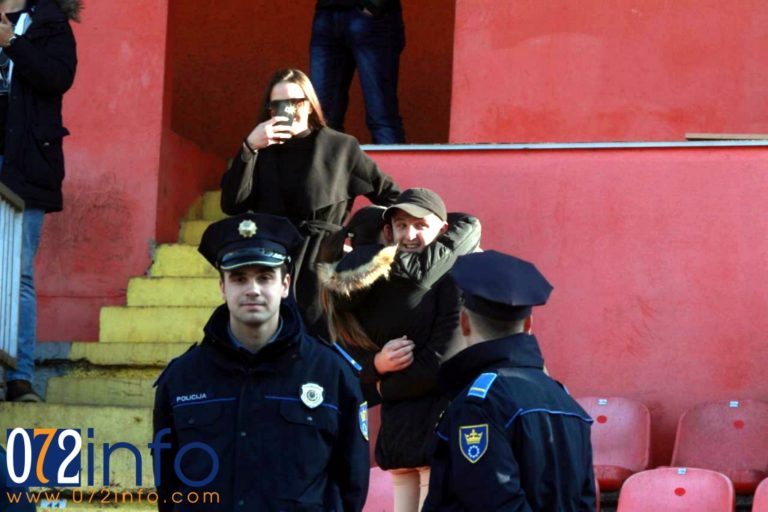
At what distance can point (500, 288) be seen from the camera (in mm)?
5203

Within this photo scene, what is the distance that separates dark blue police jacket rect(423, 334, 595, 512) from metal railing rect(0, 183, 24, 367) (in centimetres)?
422

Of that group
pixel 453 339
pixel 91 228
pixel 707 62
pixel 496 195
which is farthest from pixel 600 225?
pixel 91 228

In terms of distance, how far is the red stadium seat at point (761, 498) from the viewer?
7.54 meters

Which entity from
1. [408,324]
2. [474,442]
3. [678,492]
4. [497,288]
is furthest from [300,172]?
[474,442]

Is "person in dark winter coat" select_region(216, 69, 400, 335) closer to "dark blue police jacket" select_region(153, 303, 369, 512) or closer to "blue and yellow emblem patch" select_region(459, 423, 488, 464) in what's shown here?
"dark blue police jacket" select_region(153, 303, 369, 512)

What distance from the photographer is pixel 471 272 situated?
5.26 metres

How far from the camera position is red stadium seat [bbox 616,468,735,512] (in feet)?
25.6

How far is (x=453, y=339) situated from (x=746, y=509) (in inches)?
78.6

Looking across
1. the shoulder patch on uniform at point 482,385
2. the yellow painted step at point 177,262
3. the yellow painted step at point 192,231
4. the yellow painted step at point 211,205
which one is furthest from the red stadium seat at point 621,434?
the shoulder patch on uniform at point 482,385

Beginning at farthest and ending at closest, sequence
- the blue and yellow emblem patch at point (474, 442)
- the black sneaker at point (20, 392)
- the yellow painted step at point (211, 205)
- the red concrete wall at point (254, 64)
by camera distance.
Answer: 1. the red concrete wall at point (254, 64)
2. the yellow painted step at point (211, 205)
3. the black sneaker at point (20, 392)
4. the blue and yellow emblem patch at point (474, 442)

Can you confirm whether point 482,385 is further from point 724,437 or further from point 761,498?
point 724,437

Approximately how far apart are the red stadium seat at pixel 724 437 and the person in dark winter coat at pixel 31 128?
307 centimetres

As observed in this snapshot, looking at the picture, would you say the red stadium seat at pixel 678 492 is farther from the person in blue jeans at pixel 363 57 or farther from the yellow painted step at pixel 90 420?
the person in blue jeans at pixel 363 57

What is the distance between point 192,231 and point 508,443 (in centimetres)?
591
